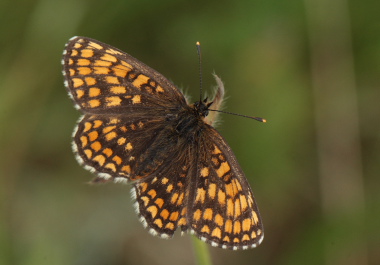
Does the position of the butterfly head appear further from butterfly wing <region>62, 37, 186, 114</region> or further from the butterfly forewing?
A: the butterfly forewing

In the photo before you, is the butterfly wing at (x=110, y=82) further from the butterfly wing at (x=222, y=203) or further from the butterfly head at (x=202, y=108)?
the butterfly wing at (x=222, y=203)

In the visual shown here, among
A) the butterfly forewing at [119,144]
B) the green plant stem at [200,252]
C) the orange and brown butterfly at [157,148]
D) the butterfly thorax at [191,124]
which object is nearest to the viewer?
the green plant stem at [200,252]

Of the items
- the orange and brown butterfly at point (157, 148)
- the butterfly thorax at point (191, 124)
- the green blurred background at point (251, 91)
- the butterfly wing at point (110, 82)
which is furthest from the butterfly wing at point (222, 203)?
the green blurred background at point (251, 91)

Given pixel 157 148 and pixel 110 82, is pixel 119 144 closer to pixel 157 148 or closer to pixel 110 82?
pixel 157 148

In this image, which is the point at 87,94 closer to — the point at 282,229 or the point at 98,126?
the point at 98,126

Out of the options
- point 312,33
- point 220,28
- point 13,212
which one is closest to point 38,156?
point 13,212
